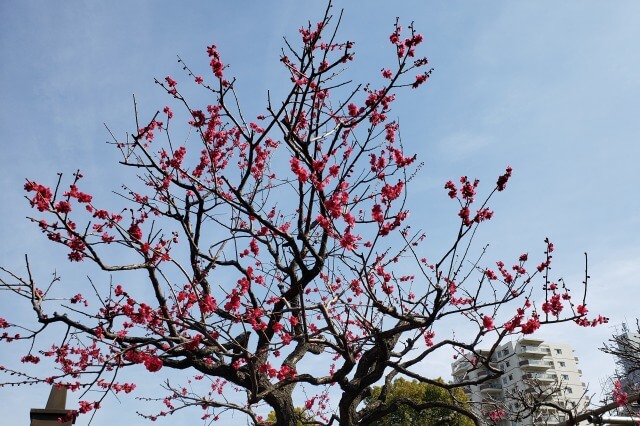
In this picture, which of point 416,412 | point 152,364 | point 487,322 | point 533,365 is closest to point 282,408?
point 152,364

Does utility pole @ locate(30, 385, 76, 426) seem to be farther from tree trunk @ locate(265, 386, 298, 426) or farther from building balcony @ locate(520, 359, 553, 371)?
building balcony @ locate(520, 359, 553, 371)

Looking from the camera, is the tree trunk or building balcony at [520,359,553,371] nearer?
the tree trunk

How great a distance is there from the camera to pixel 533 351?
153 ft

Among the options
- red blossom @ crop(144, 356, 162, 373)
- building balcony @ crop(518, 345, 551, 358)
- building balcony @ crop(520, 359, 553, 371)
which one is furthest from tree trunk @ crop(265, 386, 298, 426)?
building balcony @ crop(518, 345, 551, 358)

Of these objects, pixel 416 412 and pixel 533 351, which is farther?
pixel 533 351

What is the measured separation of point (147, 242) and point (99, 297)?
1.09 metres

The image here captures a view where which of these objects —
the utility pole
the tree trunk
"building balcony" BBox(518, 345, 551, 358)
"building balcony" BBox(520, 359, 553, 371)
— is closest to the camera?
the utility pole

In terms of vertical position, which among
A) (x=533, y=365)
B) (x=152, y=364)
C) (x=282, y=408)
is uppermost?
(x=533, y=365)

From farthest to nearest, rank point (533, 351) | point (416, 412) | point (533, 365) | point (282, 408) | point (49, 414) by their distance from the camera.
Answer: point (533, 351), point (533, 365), point (416, 412), point (282, 408), point (49, 414)

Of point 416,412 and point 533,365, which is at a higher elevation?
point 533,365

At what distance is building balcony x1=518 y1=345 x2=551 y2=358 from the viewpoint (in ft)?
152

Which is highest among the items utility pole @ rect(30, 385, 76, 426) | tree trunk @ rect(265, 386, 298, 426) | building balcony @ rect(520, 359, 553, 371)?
building balcony @ rect(520, 359, 553, 371)

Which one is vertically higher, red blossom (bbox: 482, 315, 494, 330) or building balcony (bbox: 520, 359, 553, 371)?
building balcony (bbox: 520, 359, 553, 371)

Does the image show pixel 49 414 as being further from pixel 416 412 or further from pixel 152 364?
pixel 416 412
